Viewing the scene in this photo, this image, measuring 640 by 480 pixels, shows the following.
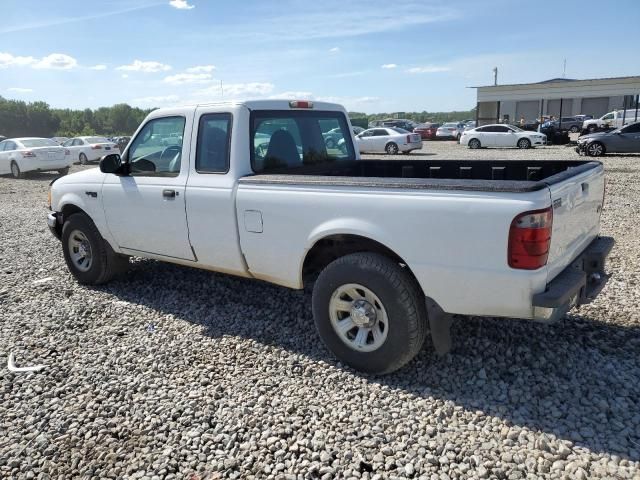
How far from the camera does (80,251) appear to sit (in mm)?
6047

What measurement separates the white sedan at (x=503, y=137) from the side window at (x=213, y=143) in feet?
82.0

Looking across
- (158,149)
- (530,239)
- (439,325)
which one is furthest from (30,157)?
(530,239)

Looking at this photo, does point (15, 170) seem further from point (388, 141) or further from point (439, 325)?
point (439, 325)

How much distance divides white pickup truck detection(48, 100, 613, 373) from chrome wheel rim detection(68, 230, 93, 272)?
0.26 ft

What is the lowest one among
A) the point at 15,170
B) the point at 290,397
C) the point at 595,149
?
the point at 290,397

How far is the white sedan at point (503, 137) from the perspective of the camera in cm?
2669

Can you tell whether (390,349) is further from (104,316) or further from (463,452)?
(104,316)

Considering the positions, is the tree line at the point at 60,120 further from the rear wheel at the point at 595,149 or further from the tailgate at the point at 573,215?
the tailgate at the point at 573,215

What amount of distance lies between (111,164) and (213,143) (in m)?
1.24

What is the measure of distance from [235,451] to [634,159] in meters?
20.5

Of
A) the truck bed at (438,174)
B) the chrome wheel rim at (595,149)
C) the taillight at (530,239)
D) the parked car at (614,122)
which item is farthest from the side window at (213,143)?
the parked car at (614,122)

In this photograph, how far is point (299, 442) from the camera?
3.11m

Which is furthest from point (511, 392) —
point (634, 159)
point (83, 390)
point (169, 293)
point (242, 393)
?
point (634, 159)

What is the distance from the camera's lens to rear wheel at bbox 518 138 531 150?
26.7m
